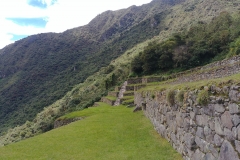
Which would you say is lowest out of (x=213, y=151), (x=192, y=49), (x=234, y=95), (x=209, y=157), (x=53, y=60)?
(x=209, y=157)

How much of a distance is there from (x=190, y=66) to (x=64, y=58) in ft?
355

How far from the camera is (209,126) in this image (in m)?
5.19

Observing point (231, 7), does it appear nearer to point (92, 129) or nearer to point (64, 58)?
point (92, 129)

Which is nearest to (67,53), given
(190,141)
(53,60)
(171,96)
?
(53,60)

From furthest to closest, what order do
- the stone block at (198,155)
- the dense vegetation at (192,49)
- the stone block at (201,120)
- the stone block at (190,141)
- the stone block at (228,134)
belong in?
the dense vegetation at (192,49)
the stone block at (190,141)
the stone block at (198,155)
the stone block at (201,120)
the stone block at (228,134)

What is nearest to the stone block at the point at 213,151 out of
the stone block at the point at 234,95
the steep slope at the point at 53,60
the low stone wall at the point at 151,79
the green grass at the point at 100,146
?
the stone block at the point at 234,95

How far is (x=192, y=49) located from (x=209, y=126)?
45.0 metres

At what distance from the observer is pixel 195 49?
4628 cm

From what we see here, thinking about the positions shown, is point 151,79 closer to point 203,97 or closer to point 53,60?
point 203,97

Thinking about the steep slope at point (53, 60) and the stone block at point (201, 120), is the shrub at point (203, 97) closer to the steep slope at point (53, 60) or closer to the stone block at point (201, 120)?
the stone block at point (201, 120)

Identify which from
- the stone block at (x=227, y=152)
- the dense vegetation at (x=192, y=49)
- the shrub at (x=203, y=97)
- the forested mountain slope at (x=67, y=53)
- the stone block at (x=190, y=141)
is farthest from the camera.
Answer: the forested mountain slope at (x=67, y=53)

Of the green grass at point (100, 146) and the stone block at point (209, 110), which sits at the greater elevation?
the stone block at point (209, 110)

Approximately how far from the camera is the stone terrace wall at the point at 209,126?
4.23 metres

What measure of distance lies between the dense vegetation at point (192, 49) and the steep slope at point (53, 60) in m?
42.0
